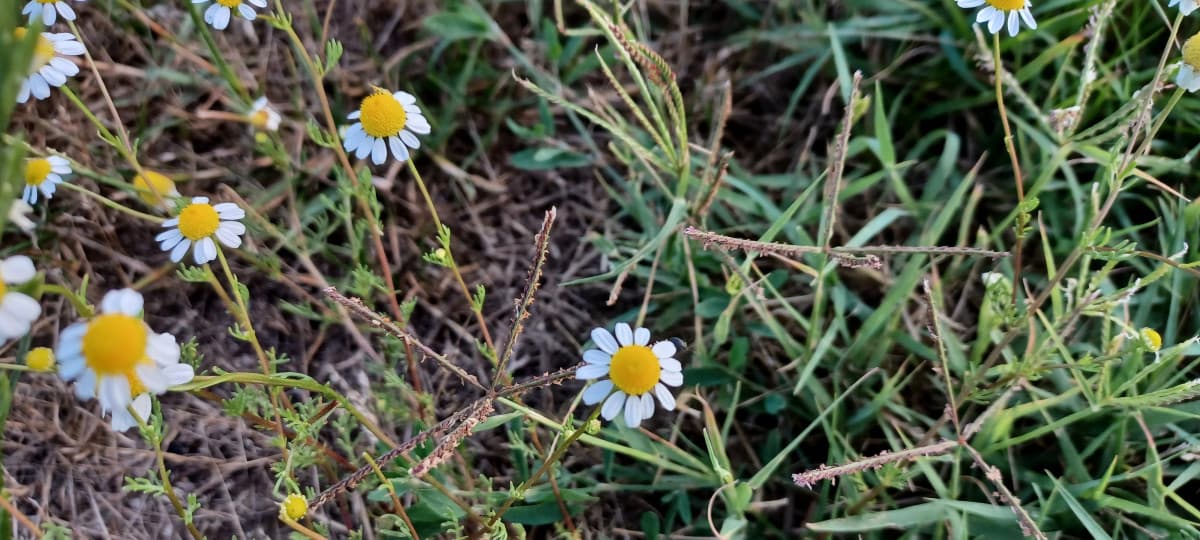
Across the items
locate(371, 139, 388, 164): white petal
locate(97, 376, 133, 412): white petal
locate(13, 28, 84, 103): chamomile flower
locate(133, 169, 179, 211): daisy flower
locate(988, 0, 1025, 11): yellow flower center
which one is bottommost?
locate(133, 169, 179, 211): daisy flower

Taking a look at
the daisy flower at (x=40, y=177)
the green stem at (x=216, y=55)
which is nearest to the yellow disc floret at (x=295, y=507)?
the daisy flower at (x=40, y=177)

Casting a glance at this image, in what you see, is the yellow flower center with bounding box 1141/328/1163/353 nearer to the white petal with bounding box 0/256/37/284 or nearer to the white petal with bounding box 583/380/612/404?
the white petal with bounding box 583/380/612/404

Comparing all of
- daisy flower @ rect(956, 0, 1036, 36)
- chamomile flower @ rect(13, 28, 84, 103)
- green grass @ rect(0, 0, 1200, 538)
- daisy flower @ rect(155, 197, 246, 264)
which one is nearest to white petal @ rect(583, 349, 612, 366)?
green grass @ rect(0, 0, 1200, 538)

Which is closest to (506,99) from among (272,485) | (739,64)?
(739,64)

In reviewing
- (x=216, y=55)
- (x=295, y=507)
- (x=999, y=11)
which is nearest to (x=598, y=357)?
(x=295, y=507)

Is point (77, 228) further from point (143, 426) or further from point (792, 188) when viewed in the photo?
point (792, 188)

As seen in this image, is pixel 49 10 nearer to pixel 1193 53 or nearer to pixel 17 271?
pixel 17 271
